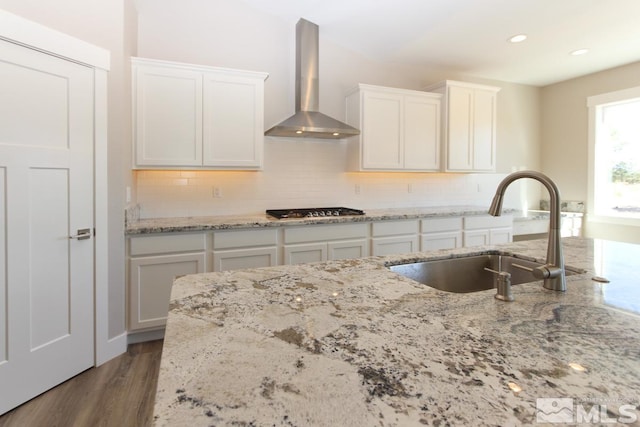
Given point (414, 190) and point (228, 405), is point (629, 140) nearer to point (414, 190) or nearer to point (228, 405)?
point (414, 190)

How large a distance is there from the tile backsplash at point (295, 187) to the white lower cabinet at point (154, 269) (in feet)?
2.17

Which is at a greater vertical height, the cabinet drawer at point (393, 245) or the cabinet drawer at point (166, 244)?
the cabinet drawer at point (166, 244)

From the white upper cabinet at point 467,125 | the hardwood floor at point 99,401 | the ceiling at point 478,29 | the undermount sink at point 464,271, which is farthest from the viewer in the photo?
the white upper cabinet at point 467,125

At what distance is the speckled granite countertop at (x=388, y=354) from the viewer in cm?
53

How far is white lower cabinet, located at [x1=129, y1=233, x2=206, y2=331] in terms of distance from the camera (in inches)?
99.7

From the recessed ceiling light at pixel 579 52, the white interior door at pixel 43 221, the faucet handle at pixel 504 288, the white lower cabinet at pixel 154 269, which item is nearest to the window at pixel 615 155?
the recessed ceiling light at pixel 579 52

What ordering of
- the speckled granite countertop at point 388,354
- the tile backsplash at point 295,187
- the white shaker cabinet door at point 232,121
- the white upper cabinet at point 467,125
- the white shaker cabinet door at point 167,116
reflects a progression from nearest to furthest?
the speckled granite countertop at point 388,354
the white shaker cabinet door at point 167,116
the white shaker cabinet door at point 232,121
the tile backsplash at point 295,187
the white upper cabinet at point 467,125

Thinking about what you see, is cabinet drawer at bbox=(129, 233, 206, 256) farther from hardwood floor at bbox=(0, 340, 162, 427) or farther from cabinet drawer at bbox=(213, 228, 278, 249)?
hardwood floor at bbox=(0, 340, 162, 427)

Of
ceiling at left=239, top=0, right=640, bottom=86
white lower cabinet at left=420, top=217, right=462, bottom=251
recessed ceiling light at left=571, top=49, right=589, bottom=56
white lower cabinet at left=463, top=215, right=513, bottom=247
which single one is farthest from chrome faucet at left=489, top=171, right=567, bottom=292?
recessed ceiling light at left=571, top=49, right=589, bottom=56

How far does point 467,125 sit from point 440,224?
1329mm

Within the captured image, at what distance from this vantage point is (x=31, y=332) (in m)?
1.96

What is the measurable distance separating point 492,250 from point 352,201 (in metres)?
2.38

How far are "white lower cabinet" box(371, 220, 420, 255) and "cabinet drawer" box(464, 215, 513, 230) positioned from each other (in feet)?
2.36

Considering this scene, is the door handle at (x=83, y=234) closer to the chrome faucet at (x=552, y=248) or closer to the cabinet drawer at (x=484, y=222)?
the chrome faucet at (x=552, y=248)
